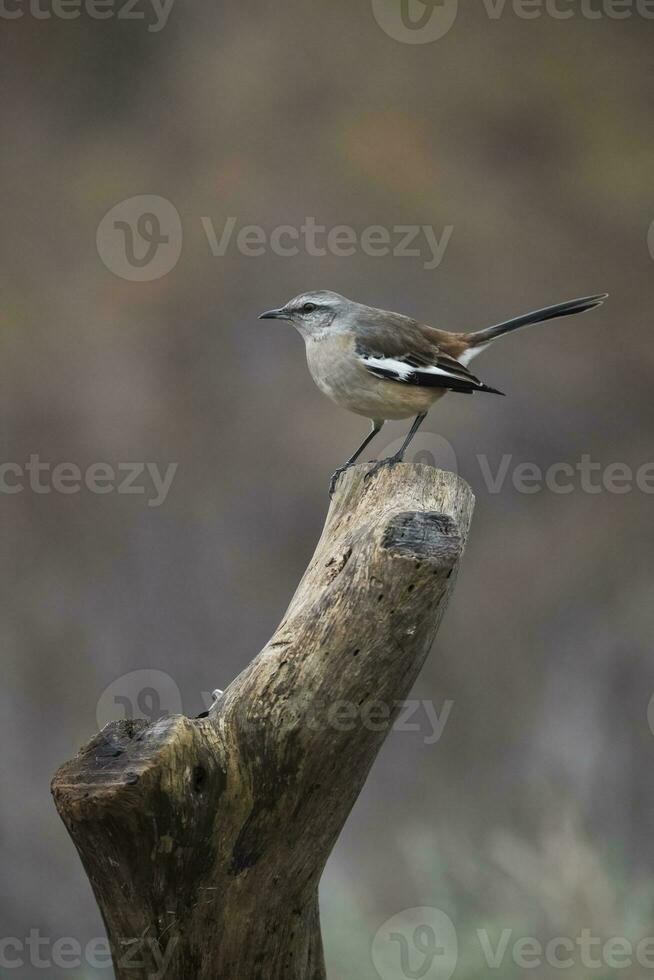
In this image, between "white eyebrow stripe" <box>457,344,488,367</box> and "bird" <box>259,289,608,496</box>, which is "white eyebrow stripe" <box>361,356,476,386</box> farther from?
"white eyebrow stripe" <box>457,344,488,367</box>

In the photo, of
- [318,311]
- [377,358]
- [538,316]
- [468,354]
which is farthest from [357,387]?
[538,316]

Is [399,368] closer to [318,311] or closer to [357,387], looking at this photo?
[357,387]

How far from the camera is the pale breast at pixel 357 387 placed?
10.0 ft

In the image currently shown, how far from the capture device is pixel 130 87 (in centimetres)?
458

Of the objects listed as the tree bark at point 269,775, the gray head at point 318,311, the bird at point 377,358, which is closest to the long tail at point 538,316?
the bird at point 377,358

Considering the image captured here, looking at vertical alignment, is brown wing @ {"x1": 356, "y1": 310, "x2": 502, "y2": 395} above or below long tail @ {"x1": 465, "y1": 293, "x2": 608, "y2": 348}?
below

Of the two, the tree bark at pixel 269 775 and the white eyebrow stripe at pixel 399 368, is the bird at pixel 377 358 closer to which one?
the white eyebrow stripe at pixel 399 368

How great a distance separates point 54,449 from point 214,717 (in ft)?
8.07

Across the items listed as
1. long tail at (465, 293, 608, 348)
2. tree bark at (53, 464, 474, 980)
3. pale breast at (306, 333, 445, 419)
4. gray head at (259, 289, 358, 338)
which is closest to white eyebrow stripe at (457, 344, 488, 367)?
long tail at (465, 293, 608, 348)

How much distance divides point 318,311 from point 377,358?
0.28 m

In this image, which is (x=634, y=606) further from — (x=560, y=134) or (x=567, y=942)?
(x=560, y=134)

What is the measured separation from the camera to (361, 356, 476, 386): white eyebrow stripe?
304cm

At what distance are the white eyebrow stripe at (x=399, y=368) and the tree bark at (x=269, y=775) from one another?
2.24 feet

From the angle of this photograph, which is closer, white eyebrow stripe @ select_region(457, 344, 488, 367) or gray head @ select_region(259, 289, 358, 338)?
gray head @ select_region(259, 289, 358, 338)
